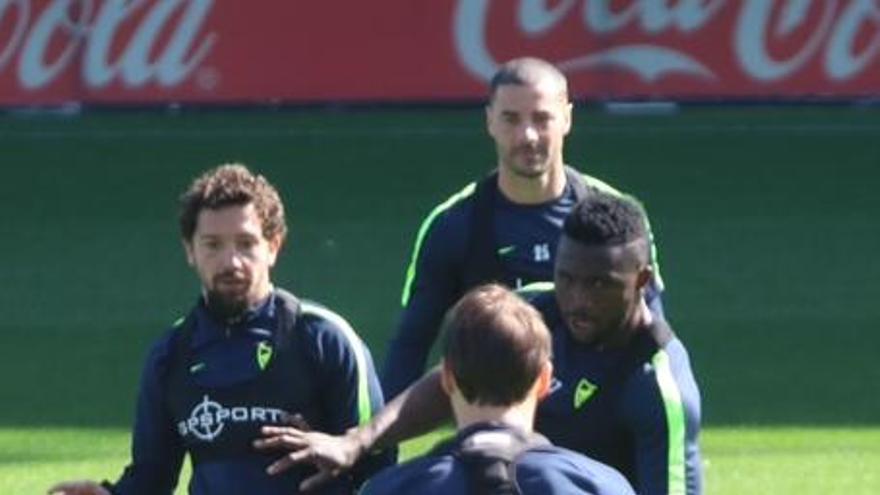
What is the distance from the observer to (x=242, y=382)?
7707 millimetres

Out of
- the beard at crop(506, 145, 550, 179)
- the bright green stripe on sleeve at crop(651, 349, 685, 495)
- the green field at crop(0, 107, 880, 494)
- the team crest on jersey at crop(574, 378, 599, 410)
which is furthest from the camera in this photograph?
the green field at crop(0, 107, 880, 494)

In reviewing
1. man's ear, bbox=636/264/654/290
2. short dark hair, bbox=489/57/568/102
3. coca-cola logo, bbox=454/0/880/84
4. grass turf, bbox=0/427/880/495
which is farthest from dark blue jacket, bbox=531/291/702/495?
coca-cola logo, bbox=454/0/880/84

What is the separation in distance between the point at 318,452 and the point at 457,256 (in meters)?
2.03

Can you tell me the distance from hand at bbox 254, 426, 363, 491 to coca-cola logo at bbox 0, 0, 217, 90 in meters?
16.9

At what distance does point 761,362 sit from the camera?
52.1 feet

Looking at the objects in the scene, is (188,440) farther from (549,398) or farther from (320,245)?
(320,245)

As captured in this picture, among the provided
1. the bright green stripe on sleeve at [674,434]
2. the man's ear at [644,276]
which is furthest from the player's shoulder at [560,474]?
the man's ear at [644,276]

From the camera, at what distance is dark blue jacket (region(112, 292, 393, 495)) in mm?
7625

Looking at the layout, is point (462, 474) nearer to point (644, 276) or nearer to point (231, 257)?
point (644, 276)

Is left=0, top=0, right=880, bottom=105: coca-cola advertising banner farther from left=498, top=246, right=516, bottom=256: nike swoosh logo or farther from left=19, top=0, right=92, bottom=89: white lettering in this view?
left=498, top=246, right=516, bottom=256: nike swoosh logo

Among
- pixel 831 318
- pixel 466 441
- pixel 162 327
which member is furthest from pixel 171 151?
pixel 466 441

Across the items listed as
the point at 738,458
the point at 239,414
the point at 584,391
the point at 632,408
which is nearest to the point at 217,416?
the point at 239,414

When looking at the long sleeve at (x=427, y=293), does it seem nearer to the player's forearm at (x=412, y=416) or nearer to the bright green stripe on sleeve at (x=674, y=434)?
the player's forearm at (x=412, y=416)

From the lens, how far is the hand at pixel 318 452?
7.27 metres
